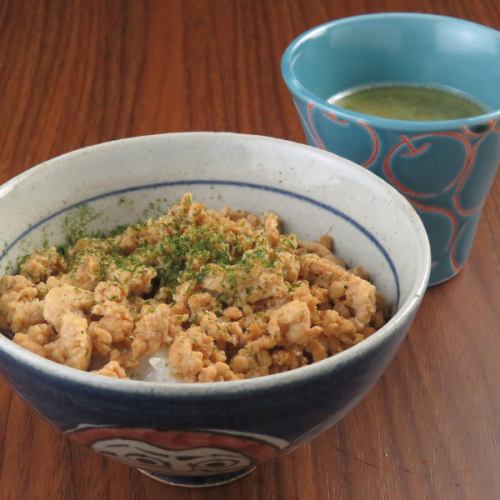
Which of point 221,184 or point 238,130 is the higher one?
point 221,184

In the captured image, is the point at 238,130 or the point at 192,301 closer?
the point at 192,301

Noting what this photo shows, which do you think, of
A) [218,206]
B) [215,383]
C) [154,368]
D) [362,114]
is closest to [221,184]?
[218,206]

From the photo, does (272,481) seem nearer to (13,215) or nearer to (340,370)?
(340,370)

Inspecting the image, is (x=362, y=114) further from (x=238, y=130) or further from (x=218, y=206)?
(x=238, y=130)

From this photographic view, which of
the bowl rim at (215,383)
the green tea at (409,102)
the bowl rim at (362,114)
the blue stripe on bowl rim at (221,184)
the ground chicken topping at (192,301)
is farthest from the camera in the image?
the green tea at (409,102)

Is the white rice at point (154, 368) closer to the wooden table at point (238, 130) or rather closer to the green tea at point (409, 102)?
the wooden table at point (238, 130)

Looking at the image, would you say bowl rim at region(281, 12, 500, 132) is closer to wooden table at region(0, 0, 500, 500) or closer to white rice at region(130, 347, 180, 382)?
wooden table at region(0, 0, 500, 500)

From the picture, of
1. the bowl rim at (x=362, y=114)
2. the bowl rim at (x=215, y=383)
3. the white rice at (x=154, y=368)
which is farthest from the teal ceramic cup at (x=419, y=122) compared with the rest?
Answer: the white rice at (x=154, y=368)
